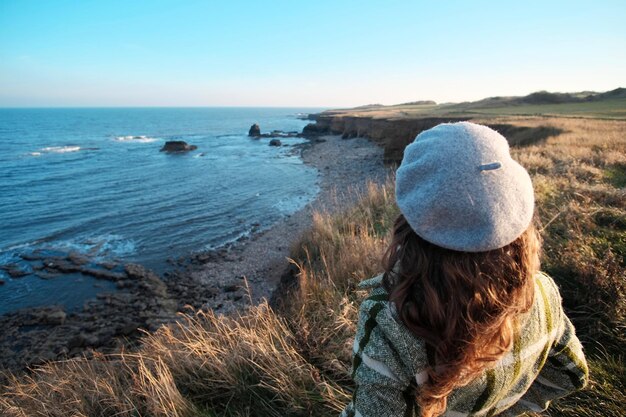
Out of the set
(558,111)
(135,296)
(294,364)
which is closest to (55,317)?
(135,296)

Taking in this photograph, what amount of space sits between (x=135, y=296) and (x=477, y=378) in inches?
461

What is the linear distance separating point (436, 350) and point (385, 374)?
0.17 metres

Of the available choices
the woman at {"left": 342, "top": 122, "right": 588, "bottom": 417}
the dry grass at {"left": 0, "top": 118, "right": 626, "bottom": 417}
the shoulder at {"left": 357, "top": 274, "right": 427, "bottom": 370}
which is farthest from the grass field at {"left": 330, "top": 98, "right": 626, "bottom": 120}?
the shoulder at {"left": 357, "top": 274, "right": 427, "bottom": 370}

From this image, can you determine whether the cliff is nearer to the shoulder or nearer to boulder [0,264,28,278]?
the shoulder

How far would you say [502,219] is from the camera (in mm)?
906

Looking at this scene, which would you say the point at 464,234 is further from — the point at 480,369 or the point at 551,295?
the point at 551,295

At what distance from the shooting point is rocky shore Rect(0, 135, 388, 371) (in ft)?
28.2

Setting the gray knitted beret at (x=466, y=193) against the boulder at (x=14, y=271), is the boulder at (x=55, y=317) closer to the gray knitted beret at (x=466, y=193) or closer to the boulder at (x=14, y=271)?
the boulder at (x=14, y=271)

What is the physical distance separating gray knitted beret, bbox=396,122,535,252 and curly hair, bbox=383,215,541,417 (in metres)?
0.09

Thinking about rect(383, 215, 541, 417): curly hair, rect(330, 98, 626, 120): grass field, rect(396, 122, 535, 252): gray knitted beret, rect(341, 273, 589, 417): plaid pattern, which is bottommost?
rect(341, 273, 589, 417): plaid pattern

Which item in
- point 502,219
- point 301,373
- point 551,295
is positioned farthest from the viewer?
point 301,373

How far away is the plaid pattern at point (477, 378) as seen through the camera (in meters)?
1.01

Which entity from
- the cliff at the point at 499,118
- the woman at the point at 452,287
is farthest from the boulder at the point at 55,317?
the cliff at the point at 499,118

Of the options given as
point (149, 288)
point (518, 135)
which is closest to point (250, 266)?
point (149, 288)
